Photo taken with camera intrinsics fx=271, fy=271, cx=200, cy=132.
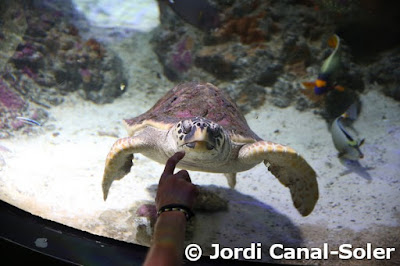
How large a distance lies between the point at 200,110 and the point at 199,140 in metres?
0.71

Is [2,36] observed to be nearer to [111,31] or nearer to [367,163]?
[111,31]

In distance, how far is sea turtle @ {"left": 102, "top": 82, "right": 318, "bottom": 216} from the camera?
Result: 1.84 meters

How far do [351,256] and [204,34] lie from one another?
4716 millimetres

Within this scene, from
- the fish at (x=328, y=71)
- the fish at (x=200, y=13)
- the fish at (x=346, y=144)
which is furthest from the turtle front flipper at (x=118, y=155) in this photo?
the fish at (x=200, y=13)

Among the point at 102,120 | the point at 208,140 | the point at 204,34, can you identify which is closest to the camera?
the point at 208,140

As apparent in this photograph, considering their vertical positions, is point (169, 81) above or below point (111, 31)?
below

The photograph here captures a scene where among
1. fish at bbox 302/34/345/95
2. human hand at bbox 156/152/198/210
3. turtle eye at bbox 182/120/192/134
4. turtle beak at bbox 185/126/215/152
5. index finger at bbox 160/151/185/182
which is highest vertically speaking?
fish at bbox 302/34/345/95

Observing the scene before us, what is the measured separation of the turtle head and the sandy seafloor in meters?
0.54

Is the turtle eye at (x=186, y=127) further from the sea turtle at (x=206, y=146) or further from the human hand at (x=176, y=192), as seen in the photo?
the human hand at (x=176, y=192)

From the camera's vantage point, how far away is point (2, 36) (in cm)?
465

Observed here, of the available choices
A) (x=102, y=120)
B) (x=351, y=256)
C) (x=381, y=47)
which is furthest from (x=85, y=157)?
(x=381, y=47)

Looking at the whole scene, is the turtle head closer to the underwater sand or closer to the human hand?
the underwater sand

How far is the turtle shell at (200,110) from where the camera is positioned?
230 centimetres

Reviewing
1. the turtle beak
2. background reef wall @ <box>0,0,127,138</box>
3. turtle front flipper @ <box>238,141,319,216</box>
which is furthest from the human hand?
background reef wall @ <box>0,0,127,138</box>
